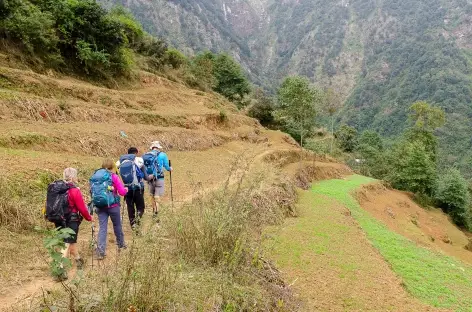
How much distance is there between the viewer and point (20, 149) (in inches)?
498

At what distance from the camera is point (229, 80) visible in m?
62.6

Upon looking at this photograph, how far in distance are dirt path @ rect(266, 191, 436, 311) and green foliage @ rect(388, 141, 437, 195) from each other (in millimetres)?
31972

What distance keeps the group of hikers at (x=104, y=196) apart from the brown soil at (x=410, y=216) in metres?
20.0

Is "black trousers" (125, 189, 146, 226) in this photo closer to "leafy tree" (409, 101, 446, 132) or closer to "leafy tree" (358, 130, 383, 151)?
"leafy tree" (409, 101, 446, 132)

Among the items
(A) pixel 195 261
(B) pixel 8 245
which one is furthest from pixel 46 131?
(A) pixel 195 261

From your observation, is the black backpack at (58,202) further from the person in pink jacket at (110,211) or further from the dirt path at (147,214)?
the person in pink jacket at (110,211)

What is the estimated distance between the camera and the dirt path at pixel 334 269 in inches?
330

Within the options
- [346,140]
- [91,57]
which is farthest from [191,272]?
[346,140]

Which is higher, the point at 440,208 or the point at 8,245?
the point at 8,245

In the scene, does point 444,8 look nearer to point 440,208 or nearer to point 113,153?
point 440,208

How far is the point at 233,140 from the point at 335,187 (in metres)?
9.15

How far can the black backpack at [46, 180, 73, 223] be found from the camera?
6.21 meters

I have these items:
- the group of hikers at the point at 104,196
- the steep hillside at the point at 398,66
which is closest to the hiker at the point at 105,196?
the group of hikers at the point at 104,196

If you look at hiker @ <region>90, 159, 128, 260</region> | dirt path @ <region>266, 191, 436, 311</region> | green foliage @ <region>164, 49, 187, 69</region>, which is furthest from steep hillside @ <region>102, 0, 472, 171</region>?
hiker @ <region>90, 159, 128, 260</region>
